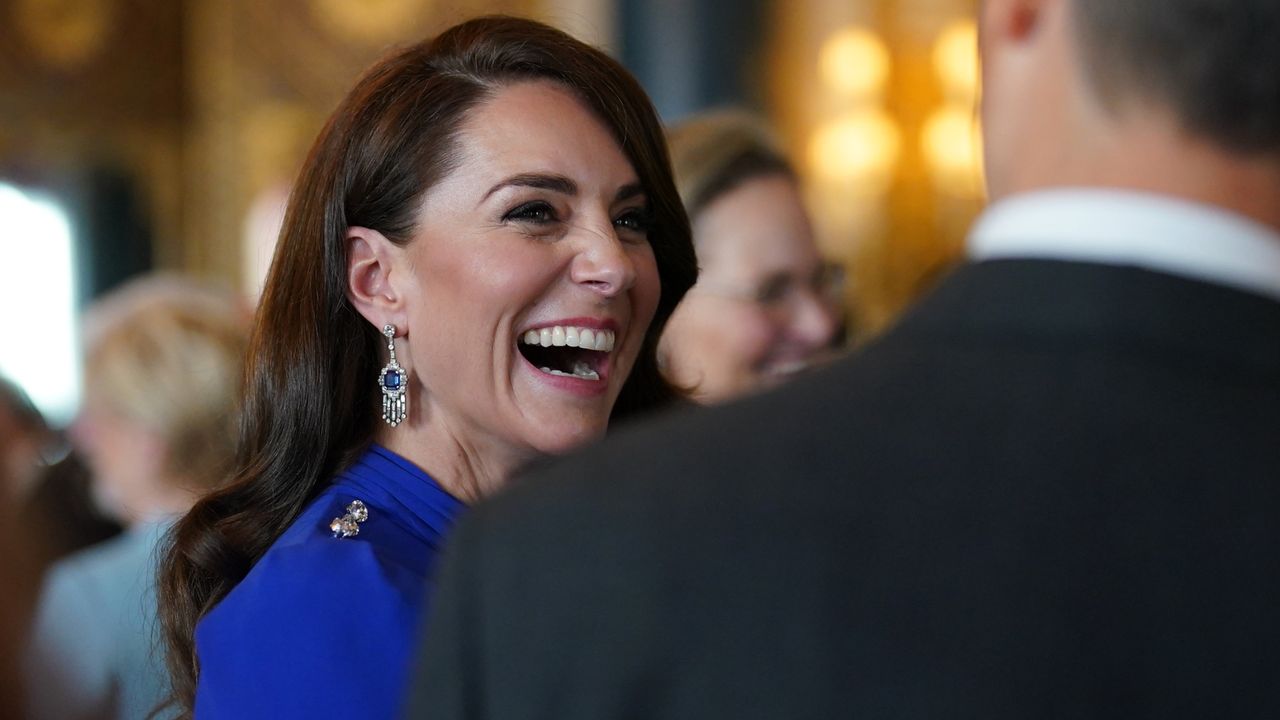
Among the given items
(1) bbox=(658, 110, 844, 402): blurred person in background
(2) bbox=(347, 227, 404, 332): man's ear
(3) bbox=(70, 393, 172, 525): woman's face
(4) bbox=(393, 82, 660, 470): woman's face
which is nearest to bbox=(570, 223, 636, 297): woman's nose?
(4) bbox=(393, 82, 660, 470): woman's face

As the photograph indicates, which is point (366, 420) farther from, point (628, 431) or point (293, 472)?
point (628, 431)

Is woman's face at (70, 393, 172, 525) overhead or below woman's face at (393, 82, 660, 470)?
below

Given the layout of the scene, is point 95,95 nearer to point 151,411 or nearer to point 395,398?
point 151,411

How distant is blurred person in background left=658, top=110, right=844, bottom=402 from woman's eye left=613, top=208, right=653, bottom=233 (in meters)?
1.28

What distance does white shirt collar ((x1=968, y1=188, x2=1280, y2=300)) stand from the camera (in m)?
0.93

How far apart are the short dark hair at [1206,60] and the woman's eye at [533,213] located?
122 cm

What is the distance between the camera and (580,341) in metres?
2.12

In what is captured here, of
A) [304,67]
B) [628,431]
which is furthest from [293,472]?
[304,67]

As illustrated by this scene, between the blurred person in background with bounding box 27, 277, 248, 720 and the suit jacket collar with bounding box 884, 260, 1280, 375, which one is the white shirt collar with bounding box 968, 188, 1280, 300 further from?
the blurred person in background with bounding box 27, 277, 248, 720

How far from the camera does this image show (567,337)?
2115 millimetres

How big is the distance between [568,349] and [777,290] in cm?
141

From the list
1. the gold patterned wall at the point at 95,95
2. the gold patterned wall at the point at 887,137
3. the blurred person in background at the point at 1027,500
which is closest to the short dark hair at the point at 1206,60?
the blurred person in background at the point at 1027,500

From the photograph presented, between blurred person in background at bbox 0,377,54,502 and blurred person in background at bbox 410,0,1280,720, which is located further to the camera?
blurred person in background at bbox 0,377,54,502

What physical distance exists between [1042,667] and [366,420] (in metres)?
1.43
